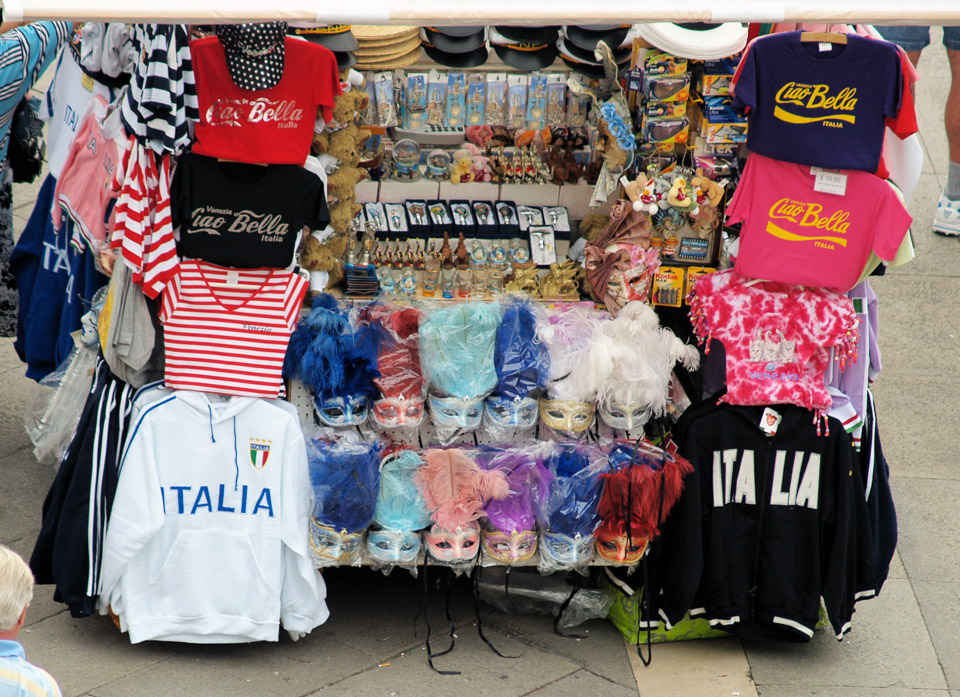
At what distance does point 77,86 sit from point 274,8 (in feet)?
5.92

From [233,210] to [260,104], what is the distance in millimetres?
403

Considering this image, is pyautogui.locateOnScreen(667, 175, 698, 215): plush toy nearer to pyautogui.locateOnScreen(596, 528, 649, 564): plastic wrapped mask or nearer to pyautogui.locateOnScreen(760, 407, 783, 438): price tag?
pyautogui.locateOnScreen(760, 407, 783, 438): price tag

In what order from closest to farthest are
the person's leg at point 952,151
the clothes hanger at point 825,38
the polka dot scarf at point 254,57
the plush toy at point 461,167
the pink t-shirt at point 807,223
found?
the polka dot scarf at point 254,57 → the clothes hanger at point 825,38 → the pink t-shirt at point 807,223 → the plush toy at point 461,167 → the person's leg at point 952,151

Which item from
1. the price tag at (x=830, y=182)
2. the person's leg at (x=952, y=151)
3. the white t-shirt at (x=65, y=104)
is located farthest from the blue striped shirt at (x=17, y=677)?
the person's leg at (x=952, y=151)

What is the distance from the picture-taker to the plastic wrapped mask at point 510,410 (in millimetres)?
4695

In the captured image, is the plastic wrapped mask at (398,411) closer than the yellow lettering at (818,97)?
No

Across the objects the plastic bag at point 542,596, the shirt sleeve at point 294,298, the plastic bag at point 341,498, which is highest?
the shirt sleeve at point 294,298

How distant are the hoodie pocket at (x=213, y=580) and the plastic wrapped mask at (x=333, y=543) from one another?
0.23 metres

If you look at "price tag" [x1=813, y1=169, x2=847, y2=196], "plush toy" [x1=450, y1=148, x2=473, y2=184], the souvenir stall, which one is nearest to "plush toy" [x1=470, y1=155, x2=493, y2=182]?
"plush toy" [x1=450, y1=148, x2=473, y2=184]

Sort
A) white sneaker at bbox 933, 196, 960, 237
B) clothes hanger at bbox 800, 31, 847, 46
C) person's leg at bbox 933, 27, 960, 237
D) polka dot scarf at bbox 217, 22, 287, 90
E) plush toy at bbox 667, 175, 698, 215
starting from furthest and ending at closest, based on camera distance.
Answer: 1. white sneaker at bbox 933, 196, 960, 237
2. person's leg at bbox 933, 27, 960, 237
3. plush toy at bbox 667, 175, 698, 215
4. clothes hanger at bbox 800, 31, 847, 46
5. polka dot scarf at bbox 217, 22, 287, 90

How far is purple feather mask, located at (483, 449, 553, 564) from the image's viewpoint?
4.66m

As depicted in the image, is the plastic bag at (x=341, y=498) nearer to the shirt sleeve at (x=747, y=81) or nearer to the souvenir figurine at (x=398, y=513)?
the souvenir figurine at (x=398, y=513)

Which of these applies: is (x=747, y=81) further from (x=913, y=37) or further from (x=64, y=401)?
(x=913, y=37)

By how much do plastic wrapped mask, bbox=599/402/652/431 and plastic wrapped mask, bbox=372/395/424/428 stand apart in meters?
0.72
